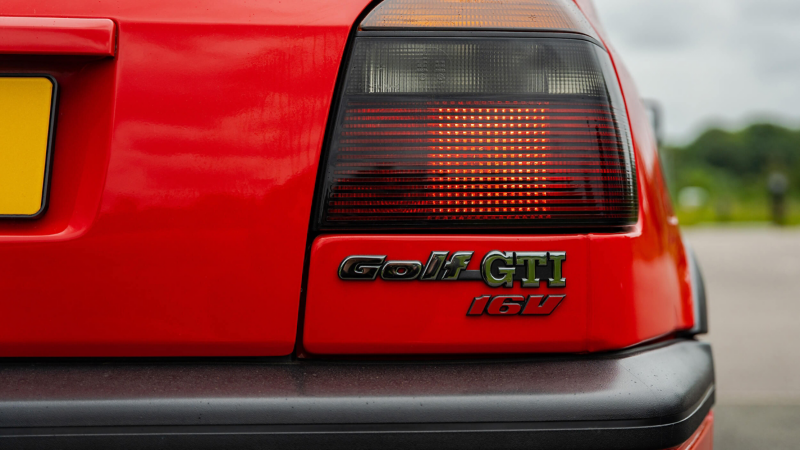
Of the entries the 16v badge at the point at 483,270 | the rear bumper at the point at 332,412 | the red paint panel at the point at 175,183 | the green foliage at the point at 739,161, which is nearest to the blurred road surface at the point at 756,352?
the rear bumper at the point at 332,412

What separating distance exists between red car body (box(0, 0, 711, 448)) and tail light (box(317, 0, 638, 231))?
0.03 meters

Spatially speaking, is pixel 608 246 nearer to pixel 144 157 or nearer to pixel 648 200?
pixel 648 200

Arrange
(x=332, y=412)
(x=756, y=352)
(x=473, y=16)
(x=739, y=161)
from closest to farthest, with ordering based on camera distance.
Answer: (x=332, y=412) < (x=473, y=16) < (x=756, y=352) < (x=739, y=161)

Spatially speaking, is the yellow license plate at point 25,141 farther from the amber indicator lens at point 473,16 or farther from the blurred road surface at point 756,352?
the blurred road surface at point 756,352

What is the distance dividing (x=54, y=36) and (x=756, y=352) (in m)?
4.85

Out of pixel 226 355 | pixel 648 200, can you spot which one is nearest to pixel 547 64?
pixel 648 200

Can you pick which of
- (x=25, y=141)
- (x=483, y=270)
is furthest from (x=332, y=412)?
(x=25, y=141)

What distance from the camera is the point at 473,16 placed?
1048mm

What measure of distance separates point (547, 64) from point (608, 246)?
12.8 inches

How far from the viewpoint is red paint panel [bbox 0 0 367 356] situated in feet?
3.25

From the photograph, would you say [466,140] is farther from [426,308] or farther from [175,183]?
[175,183]

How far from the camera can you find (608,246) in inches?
40.0

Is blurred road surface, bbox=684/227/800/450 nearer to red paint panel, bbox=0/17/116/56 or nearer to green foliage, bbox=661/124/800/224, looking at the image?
red paint panel, bbox=0/17/116/56

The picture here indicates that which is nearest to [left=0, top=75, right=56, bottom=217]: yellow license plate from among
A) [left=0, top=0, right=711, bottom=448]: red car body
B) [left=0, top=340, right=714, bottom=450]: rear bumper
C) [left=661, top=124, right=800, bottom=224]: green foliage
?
[left=0, top=0, right=711, bottom=448]: red car body
